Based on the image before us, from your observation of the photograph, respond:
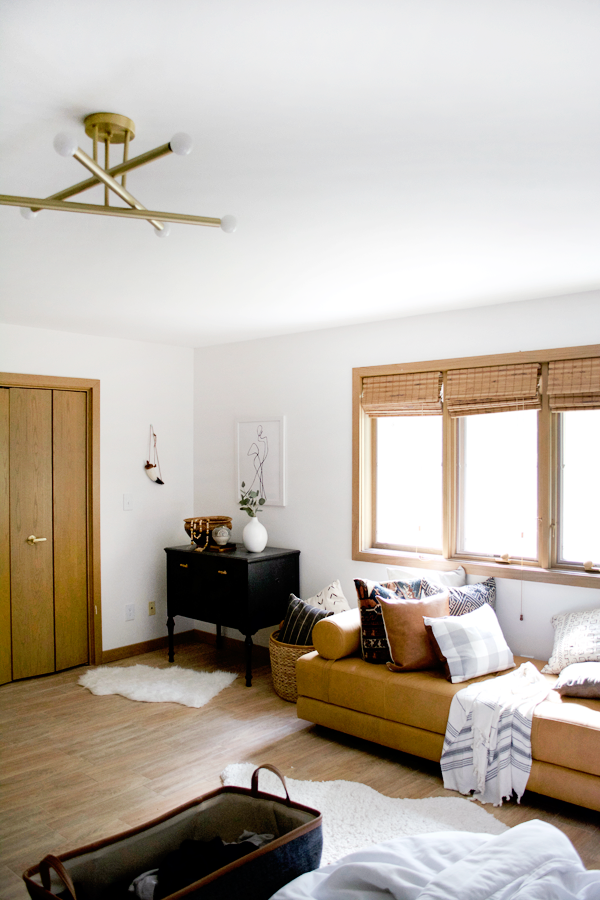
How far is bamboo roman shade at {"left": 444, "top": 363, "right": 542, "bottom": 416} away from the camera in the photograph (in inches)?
149

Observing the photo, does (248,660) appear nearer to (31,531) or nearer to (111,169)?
(31,531)

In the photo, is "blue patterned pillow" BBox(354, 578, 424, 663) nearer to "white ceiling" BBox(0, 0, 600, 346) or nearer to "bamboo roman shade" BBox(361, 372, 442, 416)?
"bamboo roman shade" BBox(361, 372, 442, 416)

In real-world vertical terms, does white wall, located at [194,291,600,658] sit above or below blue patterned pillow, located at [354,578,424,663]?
above

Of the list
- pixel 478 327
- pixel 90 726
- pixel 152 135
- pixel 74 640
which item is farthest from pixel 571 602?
pixel 74 640

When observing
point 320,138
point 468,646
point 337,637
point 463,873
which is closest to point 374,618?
point 337,637

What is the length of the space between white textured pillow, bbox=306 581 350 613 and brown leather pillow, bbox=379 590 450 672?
0.89 metres

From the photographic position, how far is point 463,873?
145 centimetres

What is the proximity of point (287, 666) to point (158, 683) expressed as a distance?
976mm

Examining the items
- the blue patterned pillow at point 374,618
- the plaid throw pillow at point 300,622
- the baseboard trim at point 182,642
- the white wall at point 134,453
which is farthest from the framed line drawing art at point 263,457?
the blue patterned pillow at point 374,618

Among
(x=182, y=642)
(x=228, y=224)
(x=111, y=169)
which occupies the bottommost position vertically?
(x=182, y=642)

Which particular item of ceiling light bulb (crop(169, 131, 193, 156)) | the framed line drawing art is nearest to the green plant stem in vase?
the framed line drawing art

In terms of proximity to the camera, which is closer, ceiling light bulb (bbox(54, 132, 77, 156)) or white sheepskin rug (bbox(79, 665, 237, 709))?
ceiling light bulb (bbox(54, 132, 77, 156))

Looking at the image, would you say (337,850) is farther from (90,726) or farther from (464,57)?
(464,57)

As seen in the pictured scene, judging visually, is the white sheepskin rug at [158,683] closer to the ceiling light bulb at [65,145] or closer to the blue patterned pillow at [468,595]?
the blue patterned pillow at [468,595]
